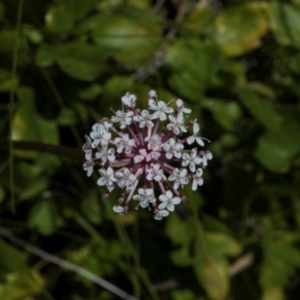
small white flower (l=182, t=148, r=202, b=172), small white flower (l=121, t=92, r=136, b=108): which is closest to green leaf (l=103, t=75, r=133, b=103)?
small white flower (l=121, t=92, r=136, b=108)

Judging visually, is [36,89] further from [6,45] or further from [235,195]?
[235,195]

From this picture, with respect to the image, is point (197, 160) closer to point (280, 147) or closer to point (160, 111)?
point (160, 111)

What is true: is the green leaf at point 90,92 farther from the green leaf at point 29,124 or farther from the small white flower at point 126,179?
the small white flower at point 126,179

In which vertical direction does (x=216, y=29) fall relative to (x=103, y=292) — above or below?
above

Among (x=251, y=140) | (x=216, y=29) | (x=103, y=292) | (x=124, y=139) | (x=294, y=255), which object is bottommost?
(x=103, y=292)

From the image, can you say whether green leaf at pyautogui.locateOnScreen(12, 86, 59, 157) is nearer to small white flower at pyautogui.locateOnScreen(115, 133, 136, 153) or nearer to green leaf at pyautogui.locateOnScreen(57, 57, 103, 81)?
green leaf at pyautogui.locateOnScreen(57, 57, 103, 81)

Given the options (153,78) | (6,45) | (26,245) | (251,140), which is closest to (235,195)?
(251,140)
